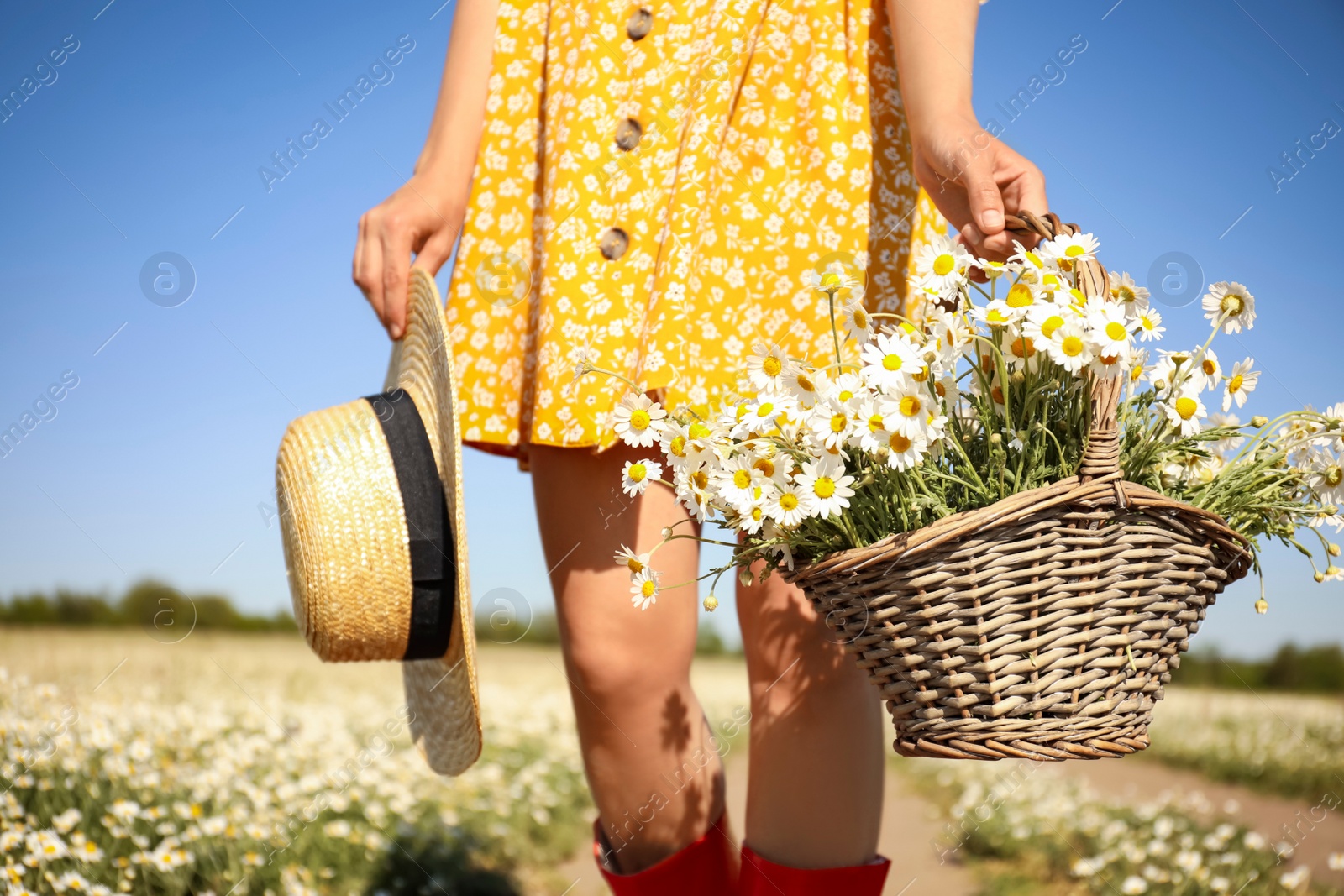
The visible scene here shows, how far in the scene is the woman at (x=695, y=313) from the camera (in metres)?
1.39

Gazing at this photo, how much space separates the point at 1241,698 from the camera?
Result: 17.2 feet

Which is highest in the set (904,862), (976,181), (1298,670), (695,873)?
(976,181)

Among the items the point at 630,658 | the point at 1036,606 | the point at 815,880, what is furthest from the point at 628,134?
the point at 815,880

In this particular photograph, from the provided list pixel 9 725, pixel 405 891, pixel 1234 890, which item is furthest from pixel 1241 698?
pixel 9 725

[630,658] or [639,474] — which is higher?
[639,474]

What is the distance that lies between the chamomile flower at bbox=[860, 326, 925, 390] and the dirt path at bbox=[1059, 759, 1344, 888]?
232cm

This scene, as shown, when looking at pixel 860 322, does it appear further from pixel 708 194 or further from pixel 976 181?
pixel 708 194

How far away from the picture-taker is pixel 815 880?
52.1 inches

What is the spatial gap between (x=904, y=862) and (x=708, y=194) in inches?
94.3

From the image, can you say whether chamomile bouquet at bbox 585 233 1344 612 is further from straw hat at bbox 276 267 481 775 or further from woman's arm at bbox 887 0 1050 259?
straw hat at bbox 276 267 481 775

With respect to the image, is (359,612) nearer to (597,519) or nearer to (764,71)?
(597,519)

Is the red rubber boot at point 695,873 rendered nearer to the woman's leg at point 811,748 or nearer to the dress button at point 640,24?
the woman's leg at point 811,748

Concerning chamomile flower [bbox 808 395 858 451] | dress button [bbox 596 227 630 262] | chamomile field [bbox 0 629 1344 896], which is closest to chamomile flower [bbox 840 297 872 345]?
chamomile flower [bbox 808 395 858 451]

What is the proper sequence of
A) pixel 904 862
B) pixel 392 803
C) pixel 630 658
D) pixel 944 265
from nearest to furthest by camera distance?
pixel 944 265, pixel 630 658, pixel 392 803, pixel 904 862
